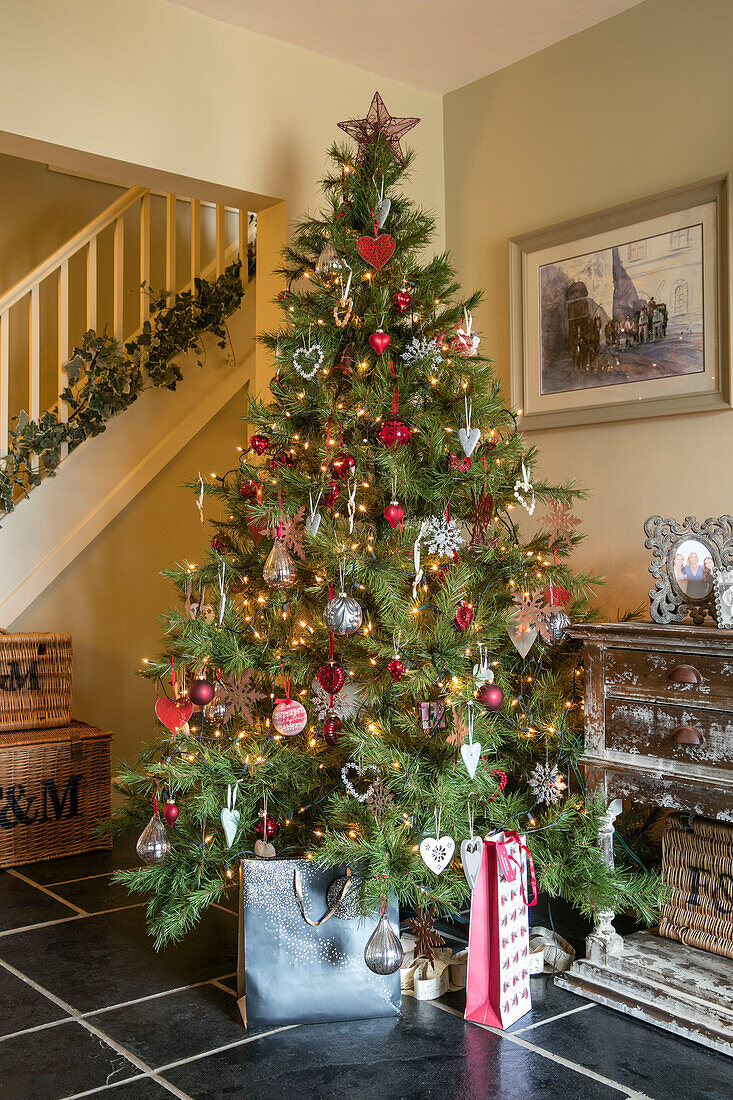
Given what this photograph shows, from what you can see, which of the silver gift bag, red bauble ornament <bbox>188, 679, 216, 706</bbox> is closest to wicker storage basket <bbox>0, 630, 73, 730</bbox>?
red bauble ornament <bbox>188, 679, 216, 706</bbox>

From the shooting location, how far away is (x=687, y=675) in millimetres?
2016

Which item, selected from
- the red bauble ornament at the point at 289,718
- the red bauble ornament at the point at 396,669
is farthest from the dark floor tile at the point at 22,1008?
the red bauble ornament at the point at 396,669

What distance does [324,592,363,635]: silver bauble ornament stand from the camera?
204 cm

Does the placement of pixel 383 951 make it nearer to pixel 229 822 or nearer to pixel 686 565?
pixel 229 822

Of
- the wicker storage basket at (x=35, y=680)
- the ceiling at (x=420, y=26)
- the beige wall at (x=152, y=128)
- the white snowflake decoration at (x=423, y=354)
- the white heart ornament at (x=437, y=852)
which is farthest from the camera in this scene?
the wicker storage basket at (x=35, y=680)

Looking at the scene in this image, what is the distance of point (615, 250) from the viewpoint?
110 inches

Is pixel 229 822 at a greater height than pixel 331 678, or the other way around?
pixel 331 678

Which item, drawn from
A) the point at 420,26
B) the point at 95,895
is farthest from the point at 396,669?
the point at 420,26

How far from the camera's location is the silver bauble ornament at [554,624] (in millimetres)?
2232

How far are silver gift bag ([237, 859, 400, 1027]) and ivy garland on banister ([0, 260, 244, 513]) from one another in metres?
2.16

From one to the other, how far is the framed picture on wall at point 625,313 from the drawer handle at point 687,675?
0.85 m

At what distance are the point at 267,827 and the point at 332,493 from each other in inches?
30.3

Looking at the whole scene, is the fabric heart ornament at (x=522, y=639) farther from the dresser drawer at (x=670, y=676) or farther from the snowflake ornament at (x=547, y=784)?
the snowflake ornament at (x=547, y=784)

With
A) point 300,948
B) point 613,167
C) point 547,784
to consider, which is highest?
point 613,167
